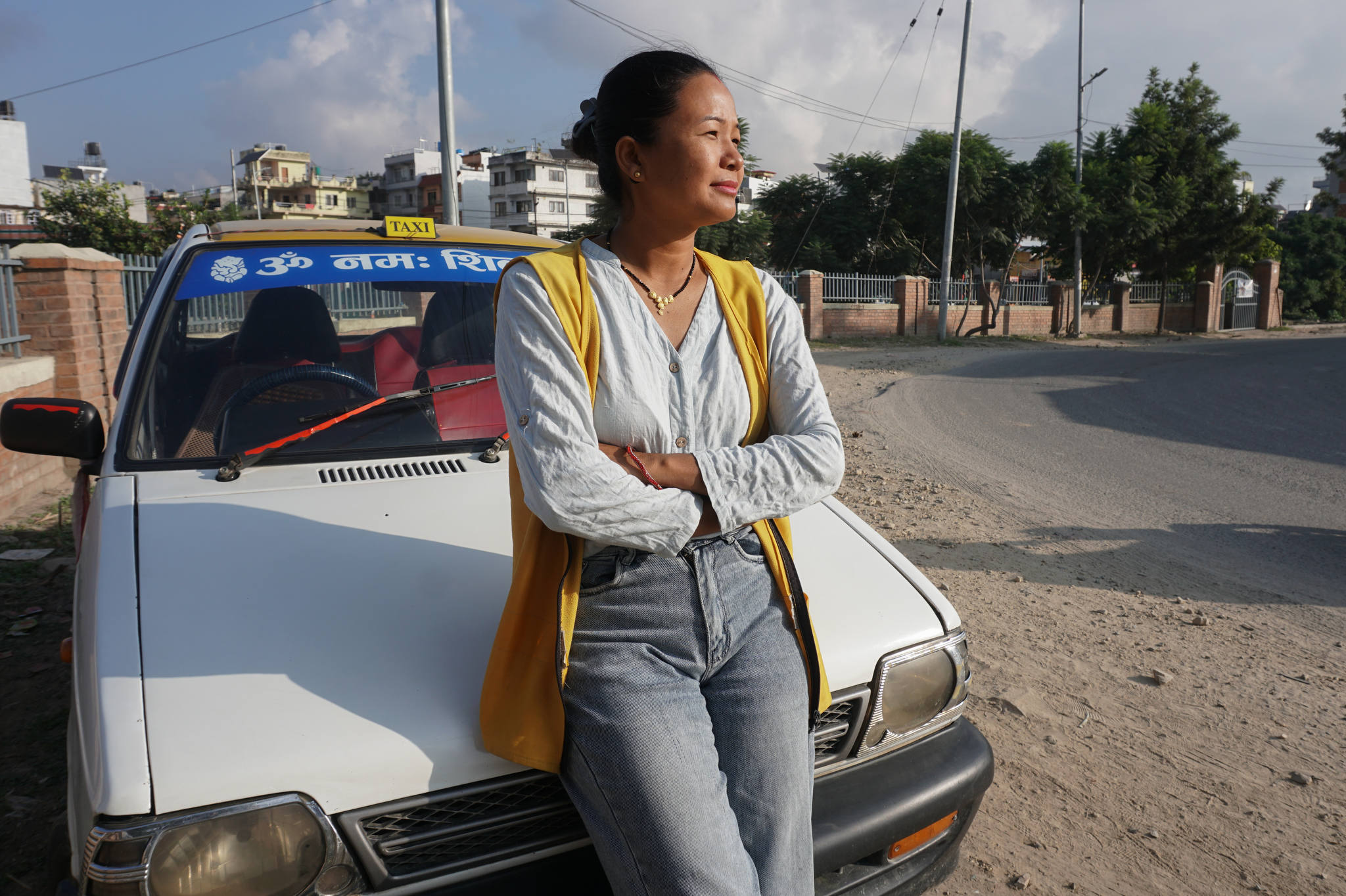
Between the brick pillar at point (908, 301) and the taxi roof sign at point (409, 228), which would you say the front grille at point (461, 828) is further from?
the brick pillar at point (908, 301)

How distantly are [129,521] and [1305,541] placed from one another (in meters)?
6.46

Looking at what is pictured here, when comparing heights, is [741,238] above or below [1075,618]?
above

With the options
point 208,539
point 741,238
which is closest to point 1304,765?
point 208,539

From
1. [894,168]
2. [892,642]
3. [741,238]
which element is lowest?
[892,642]

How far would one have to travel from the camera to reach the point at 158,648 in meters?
1.65

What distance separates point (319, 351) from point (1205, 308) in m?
39.1

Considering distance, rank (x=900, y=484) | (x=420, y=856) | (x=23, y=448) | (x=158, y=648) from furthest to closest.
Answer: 1. (x=900, y=484)
2. (x=23, y=448)
3. (x=158, y=648)
4. (x=420, y=856)

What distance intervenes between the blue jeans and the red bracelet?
14 centimetres

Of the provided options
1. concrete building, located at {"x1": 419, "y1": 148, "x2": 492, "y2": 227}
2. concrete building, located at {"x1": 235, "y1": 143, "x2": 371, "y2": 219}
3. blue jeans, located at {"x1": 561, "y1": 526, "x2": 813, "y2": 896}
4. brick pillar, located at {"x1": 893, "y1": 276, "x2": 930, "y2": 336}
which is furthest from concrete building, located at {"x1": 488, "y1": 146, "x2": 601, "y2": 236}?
blue jeans, located at {"x1": 561, "y1": 526, "x2": 813, "y2": 896}

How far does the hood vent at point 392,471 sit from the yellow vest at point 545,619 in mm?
824

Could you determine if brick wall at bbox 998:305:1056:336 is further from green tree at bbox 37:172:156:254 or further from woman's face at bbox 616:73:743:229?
woman's face at bbox 616:73:743:229

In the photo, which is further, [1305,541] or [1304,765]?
[1305,541]

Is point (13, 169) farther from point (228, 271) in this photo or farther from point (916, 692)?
point (916, 692)

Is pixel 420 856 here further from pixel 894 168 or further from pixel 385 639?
pixel 894 168
